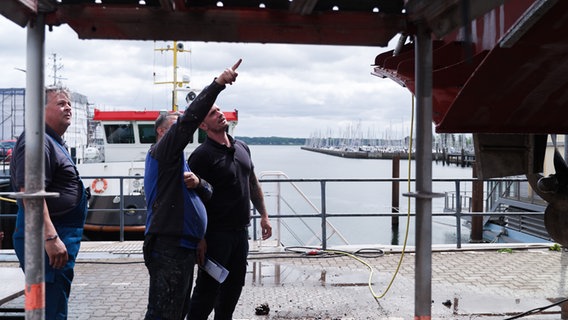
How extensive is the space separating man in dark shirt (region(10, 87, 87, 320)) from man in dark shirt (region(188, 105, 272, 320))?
0.90 metres

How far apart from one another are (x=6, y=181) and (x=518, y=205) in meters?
17.6

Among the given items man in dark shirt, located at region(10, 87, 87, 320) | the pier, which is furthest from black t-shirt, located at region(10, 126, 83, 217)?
the pier

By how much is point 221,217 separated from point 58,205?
1.16 meters

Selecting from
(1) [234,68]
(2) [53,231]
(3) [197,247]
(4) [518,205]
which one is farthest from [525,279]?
(4) [518,205]

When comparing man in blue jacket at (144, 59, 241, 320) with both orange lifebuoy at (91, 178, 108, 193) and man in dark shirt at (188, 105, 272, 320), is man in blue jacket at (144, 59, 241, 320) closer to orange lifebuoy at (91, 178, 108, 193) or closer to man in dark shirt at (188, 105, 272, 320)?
man in dark shirt at (188, 105, 272, 320)

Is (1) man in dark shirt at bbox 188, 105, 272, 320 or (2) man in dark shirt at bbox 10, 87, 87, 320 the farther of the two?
(1) man in dark shirt at bbox 188, 105, 272, 320

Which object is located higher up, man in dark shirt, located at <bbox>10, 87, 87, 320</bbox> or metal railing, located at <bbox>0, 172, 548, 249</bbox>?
man in dark shirt, located at <bbox>10, 87, 87, 320</bbox>

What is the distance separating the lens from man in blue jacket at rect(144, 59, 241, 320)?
329 cm

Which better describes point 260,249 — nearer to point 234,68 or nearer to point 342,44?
point 234,68

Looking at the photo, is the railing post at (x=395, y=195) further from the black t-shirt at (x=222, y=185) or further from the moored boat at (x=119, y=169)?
the black t-shirt at (x=222, y=185)

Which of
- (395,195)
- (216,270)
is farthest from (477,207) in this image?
(216,270)

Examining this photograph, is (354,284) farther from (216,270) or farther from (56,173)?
(56,173)

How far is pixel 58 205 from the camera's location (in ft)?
11.0

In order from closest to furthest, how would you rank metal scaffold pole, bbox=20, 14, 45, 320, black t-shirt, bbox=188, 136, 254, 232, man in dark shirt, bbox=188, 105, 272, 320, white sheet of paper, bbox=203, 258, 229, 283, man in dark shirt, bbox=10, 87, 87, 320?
metal scaffold pole, bbox=20, 14, 45, 320 < man in dark shirt, bbox=10, 87, 87, 320 < white sheet of paper, bbox=203, 258, 229, 283 < man in dark shirt, bbox=188, 105, 272, 320 < black t-shirt, bbox=188, 136, 254, 232
